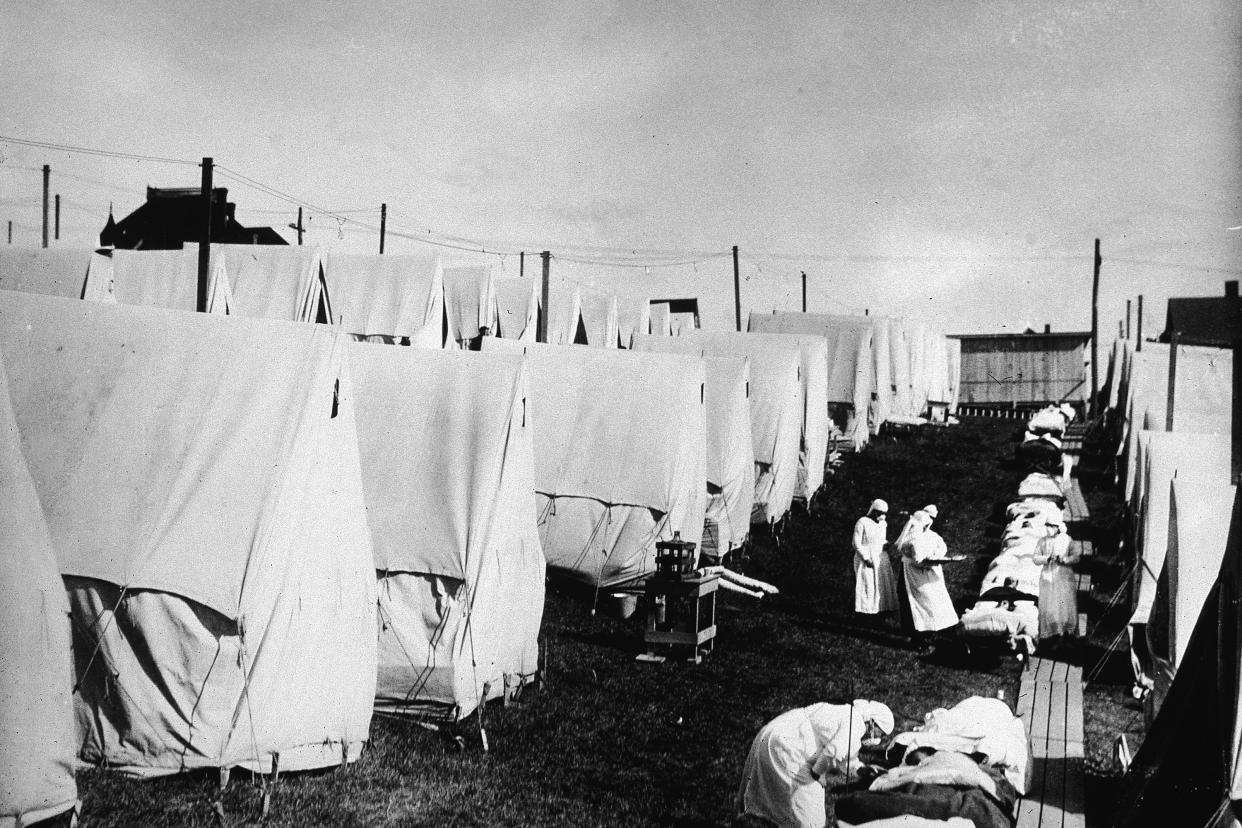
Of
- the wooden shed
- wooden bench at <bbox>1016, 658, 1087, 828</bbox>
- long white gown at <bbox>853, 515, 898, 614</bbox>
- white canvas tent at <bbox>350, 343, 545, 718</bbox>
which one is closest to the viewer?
wooden bench at <bbox>1016, 658, 1087, 828</bbox>

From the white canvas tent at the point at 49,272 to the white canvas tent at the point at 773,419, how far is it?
10.9 meters

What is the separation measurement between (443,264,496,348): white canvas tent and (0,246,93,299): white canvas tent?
28.2 ft

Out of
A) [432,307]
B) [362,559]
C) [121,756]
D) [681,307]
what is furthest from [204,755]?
[681,307]

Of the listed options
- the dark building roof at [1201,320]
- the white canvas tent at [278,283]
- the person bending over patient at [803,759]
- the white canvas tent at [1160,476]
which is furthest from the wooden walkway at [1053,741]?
the white canvas tent at [278,283]

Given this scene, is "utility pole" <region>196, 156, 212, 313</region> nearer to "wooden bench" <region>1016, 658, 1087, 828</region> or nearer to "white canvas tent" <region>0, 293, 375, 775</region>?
"white canvas tent" <region>0, 293, 375, 775</region>

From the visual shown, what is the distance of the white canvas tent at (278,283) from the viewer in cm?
2386

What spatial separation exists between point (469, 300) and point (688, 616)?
16060mm

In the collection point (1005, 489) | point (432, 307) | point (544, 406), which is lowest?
point (1005, 489)

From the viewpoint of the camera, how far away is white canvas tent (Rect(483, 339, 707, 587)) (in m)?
16.1

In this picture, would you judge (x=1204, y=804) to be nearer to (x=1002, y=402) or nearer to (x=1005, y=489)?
(x=1005, y=489)

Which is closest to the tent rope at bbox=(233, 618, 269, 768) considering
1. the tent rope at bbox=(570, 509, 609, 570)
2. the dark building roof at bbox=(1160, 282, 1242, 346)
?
the tent rope at bbox=(570, 509, 609, 570)

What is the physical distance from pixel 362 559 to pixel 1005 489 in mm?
18560

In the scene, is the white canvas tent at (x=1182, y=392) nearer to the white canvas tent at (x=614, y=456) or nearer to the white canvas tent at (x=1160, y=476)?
the white canvas tent at (x=1160, y=476)

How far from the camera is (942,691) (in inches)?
471
